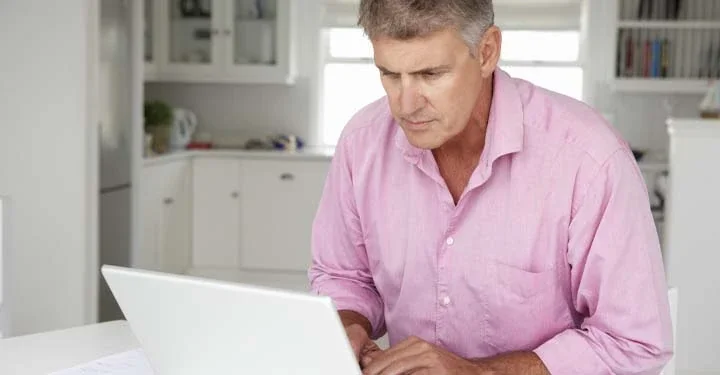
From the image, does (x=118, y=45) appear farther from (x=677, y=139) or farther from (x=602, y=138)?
(x=602, y=138)

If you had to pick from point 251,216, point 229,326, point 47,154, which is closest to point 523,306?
point 229,326

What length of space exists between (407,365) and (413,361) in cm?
1

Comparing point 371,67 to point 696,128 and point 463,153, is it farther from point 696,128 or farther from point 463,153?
point 463,153

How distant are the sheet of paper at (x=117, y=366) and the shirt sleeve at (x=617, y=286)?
0.62m

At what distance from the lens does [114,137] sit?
502 centimetres

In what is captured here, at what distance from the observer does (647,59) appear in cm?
685

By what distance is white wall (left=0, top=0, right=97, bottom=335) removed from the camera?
4.54 metres

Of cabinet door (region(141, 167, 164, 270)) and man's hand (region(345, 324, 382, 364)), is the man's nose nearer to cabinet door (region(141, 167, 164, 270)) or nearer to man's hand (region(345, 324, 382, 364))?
man's hand (region(345, 324, 382, 364))

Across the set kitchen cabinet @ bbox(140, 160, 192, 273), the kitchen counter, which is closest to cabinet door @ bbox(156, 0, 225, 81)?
the kitchen counter

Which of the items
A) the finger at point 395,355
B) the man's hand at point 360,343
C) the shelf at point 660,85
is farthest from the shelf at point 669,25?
the finger at point 395,355

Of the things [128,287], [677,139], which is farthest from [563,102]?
[677,139]

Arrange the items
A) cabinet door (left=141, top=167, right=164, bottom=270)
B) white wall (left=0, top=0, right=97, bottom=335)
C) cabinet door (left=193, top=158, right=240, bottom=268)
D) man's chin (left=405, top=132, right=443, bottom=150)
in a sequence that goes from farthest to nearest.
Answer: cabinet door (left=193, top=158, right=240, bottom=268)
cabinet door (left=141, top=167, right=164, bottom=270)
white wall (left=0, top=0, right=97, bottom=335)
man's chin (left=405, top=132, right=443, bottom=150)

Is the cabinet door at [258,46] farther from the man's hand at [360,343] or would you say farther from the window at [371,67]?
the man's hand at [360,343]

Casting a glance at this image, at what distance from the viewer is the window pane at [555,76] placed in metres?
7.13
